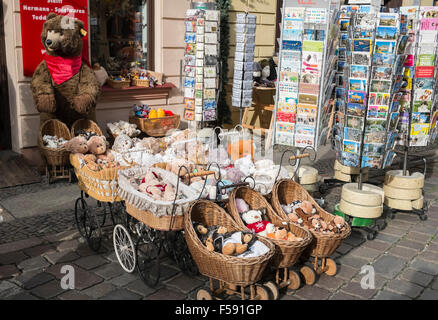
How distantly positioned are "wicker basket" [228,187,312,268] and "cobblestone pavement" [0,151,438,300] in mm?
413

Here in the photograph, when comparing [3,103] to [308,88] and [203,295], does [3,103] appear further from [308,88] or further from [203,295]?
[203,295]

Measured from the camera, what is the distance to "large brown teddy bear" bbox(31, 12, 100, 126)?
6980 millimetres

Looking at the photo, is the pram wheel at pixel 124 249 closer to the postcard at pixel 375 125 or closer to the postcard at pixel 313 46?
the postcard at pixel 375 125

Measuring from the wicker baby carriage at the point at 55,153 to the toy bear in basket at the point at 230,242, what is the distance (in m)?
3.64

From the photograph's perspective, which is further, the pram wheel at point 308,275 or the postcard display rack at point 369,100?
the postcard display rack at point 369,100

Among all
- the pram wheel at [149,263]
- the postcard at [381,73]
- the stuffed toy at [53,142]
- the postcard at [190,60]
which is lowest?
the pram wheel at [149,263]

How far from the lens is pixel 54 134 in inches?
287

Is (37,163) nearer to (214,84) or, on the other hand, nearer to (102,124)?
(102,124)

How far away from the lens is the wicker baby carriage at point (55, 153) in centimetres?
689

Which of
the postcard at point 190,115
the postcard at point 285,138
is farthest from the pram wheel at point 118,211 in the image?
the postcard at point 190,115

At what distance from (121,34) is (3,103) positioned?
2.65 m

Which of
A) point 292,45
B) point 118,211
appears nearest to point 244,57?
point 292,45

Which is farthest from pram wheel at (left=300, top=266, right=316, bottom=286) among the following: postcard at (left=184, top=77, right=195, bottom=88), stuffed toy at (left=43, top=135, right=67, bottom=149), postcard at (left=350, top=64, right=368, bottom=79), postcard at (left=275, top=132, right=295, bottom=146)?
postcard at (left=184, top=77, right=195, bottom=88)
